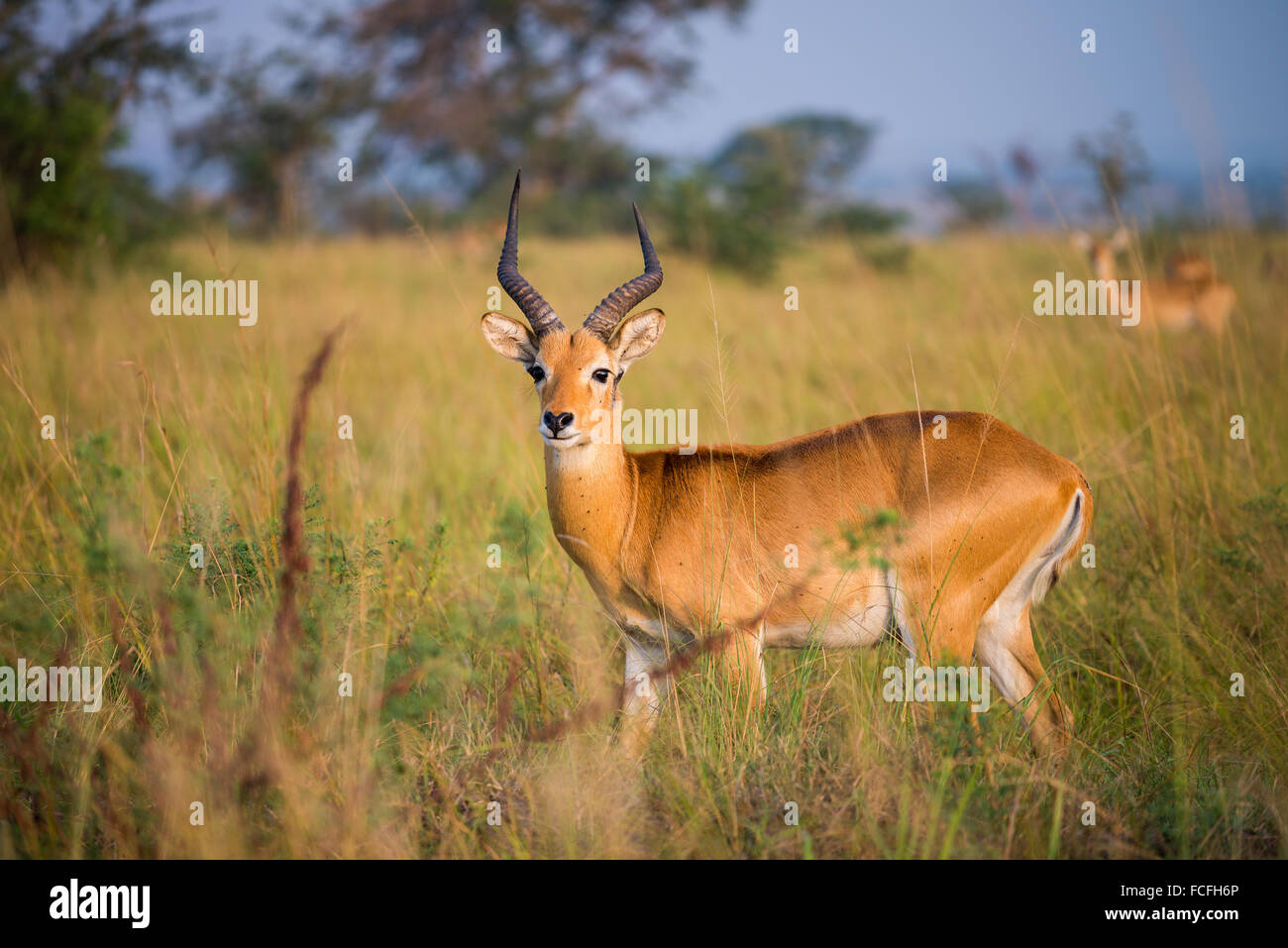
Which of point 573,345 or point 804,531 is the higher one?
point 573,345

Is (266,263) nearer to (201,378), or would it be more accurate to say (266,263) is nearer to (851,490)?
(201,378)

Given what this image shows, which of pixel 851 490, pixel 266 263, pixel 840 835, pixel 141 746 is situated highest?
pixel 266 263

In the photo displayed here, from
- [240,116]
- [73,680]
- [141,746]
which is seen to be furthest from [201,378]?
[240,116]

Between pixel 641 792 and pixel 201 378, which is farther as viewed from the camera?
pixel 201 378

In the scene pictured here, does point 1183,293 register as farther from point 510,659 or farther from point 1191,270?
point 510,659

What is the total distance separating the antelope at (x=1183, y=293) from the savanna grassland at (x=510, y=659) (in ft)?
8.60

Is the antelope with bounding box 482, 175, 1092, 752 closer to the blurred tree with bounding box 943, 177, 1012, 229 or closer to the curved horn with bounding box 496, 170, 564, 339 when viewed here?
the curved horn with bounding box 496, 170, 564, 339

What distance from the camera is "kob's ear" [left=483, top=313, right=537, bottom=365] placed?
488cm

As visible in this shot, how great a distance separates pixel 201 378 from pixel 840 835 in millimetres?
7120

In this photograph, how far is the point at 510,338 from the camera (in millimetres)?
4961

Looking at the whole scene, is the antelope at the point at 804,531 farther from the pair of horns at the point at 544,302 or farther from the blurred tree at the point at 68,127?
the blurred tree at the point at 68,127

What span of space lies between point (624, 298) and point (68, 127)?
37.4 feet

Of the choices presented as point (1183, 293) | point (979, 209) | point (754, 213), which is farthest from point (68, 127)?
point (979, 209)

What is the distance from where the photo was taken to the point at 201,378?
848cm
